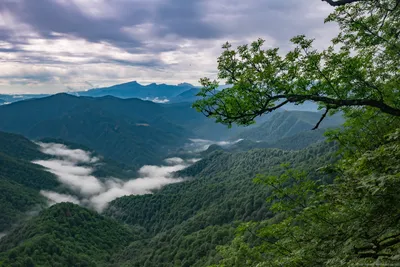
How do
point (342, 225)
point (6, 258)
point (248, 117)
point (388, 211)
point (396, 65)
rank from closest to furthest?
point (388, 211), point (342, 225), point (248, 117), point (396, 65), point (6, 258)

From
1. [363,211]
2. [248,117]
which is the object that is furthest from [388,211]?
[248,117]

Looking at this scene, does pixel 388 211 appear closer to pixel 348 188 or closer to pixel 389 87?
pixel 348 188

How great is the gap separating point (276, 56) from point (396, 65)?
913 centimetres

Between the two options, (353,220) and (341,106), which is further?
(341,106)

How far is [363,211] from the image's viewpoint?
42.9ft

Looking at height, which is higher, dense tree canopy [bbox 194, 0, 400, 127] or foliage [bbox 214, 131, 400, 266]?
dense tree canopy [bbox 194, 0, 400, 127]

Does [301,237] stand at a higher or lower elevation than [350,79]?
lower

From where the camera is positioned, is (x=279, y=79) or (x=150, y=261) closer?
(x=279, y=79)

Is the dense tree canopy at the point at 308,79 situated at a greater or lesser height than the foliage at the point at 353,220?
greater

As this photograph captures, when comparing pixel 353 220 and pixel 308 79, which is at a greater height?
pixel 308 79

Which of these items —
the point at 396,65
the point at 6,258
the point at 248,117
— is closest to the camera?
the point at 248,117

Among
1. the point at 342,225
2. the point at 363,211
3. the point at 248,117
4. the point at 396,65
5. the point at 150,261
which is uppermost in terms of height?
the point at 396,65

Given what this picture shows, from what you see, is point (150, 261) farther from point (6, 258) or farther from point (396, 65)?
point (396, 65)

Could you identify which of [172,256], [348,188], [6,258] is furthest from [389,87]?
[6,258]
